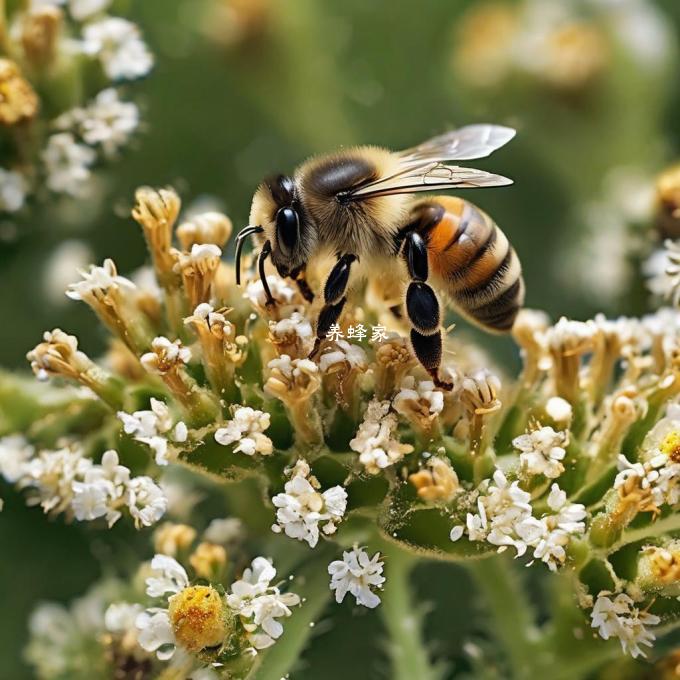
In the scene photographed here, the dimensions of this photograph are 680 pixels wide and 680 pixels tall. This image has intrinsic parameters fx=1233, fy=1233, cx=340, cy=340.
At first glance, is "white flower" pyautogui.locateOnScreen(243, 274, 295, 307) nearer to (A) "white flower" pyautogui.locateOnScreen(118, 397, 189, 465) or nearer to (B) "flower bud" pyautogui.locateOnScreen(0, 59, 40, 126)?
(A) "white flower" pyautogui.locateOnScreen(118, 397, 189, 465)

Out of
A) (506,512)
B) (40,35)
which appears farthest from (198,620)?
(40,35)

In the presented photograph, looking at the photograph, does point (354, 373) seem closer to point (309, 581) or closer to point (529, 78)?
point (309, 581)

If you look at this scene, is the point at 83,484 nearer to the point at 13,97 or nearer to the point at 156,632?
the point at 156,632

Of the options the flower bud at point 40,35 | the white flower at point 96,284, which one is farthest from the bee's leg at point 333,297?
the flower bud at point 40,35

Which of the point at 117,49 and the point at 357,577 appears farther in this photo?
the point at 117,49

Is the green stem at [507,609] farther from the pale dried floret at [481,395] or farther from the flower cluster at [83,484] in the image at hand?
the flower cluster at [83,484]

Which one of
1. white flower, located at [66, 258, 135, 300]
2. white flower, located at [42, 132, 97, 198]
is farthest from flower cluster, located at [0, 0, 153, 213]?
white flower, located at [66, 258, 135, 300]
